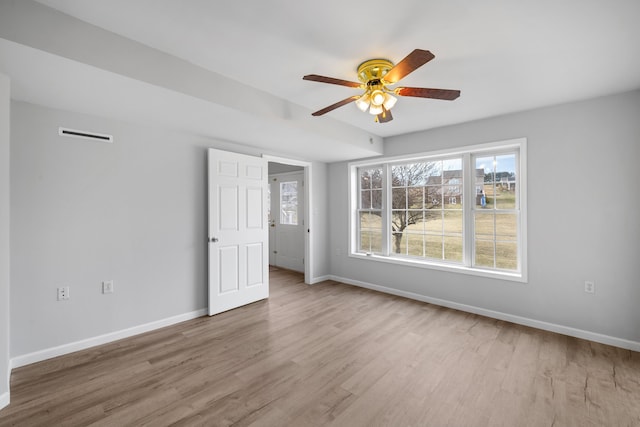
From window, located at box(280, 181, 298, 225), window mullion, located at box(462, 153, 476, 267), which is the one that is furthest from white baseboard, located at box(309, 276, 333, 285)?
window mullion, located at box(462, 153, 476, 267)

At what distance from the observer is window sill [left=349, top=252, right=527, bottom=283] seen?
11.0 feet

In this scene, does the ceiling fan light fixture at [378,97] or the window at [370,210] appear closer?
the ceiling fan light fixture at [378,97]

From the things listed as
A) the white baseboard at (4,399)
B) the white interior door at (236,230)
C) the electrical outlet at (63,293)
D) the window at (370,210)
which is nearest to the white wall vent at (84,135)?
the white interior door at (236,230)

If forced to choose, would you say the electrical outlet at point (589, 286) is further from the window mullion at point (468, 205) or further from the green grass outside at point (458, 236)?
the window mullion at point (468, 205)

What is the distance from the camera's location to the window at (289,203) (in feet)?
20.2

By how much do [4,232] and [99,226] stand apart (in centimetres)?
87

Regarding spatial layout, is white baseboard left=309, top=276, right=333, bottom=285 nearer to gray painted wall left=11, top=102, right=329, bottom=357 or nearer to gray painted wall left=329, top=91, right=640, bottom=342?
gray painted wall left=11, top=102, right=329, bottom=357

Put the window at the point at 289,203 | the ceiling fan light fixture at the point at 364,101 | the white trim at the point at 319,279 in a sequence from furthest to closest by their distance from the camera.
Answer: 1. the window at the point at 289,203
2. the white trim at the point at 319,279
3. the ceiling fan light fixture at the point at 364,101

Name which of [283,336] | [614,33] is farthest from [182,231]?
[614,33]

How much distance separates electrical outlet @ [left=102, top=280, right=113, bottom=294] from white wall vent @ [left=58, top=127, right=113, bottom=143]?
4.65 ft

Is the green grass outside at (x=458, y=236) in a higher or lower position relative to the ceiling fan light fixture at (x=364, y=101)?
lower

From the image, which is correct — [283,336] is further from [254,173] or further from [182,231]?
[254,173]

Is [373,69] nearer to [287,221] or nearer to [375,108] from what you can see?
[375,108]

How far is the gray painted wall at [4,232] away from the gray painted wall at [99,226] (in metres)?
0.58
